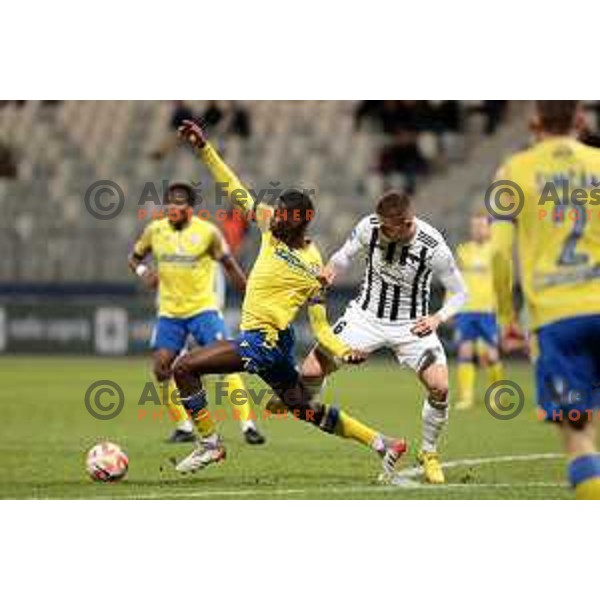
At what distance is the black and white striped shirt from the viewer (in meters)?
8.62

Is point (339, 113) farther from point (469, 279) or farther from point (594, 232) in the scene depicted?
point (594, 232)

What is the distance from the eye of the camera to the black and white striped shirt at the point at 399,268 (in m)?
8.62

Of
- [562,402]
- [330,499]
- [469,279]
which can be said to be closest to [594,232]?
[562,402]

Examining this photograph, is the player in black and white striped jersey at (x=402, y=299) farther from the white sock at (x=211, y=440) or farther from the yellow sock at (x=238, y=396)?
the yellow sock at (x=238, y=396)

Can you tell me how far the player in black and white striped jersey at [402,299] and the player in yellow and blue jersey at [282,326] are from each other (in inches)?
9.4

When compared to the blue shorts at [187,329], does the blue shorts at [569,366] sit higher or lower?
higher

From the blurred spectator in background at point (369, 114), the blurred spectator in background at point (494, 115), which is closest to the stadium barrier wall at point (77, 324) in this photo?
the blurred spectator in background at point (369, 114)

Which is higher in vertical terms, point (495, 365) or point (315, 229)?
point (315, 229)

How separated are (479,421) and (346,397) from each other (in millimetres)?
2778

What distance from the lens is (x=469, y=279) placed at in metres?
14.7

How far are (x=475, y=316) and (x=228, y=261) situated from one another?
4608 mm

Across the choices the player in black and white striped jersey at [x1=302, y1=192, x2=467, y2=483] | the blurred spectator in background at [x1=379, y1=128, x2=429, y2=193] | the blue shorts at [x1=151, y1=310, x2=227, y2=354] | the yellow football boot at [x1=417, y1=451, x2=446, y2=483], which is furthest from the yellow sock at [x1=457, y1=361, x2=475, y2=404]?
the blurred spectator in background at [x1=379, y1=128, x2=429, y2=193]

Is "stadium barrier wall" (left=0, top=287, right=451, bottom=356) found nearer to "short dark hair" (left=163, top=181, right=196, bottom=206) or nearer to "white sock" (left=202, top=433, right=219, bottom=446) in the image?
"short dark hair" (left=163, top=181, right=196, bottom=206)

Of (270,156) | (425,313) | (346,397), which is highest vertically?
(270,156)
